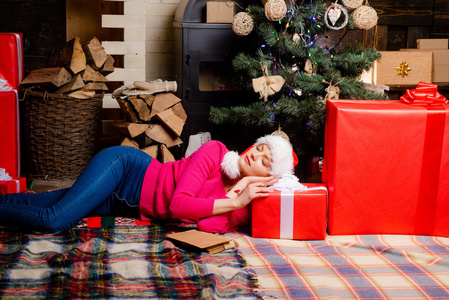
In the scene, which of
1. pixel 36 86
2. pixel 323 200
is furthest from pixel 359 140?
pixel 36 86

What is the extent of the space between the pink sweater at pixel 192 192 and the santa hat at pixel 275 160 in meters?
0.09

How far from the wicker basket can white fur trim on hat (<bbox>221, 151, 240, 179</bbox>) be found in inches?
66.3

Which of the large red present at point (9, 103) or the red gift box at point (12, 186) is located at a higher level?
the large red present at point (9, 103)

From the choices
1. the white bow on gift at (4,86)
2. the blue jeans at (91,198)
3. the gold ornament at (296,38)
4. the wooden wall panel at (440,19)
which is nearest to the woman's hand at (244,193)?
the blue jeans at (91,198)

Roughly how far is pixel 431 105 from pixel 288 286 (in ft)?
4.11

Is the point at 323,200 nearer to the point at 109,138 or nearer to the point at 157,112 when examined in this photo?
the point at 157,112

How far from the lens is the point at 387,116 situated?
8.54 ft

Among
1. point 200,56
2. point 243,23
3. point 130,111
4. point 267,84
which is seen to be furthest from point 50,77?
point 267,84

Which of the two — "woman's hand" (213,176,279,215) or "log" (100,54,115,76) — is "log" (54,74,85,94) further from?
"woman's hand" (213,176,279,215)

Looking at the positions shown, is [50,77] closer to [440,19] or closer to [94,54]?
[94,54]

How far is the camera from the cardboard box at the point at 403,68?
14.7 feet

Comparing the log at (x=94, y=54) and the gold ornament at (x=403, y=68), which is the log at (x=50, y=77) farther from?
the gold ornament at (x=403, y=68)

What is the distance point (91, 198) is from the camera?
8.31 ft

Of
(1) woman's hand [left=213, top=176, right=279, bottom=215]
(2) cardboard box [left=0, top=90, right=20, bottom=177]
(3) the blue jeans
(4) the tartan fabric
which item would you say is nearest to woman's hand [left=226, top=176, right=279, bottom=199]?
(1) woman's hand [left=213, top=176, right=279, bottom=215]
